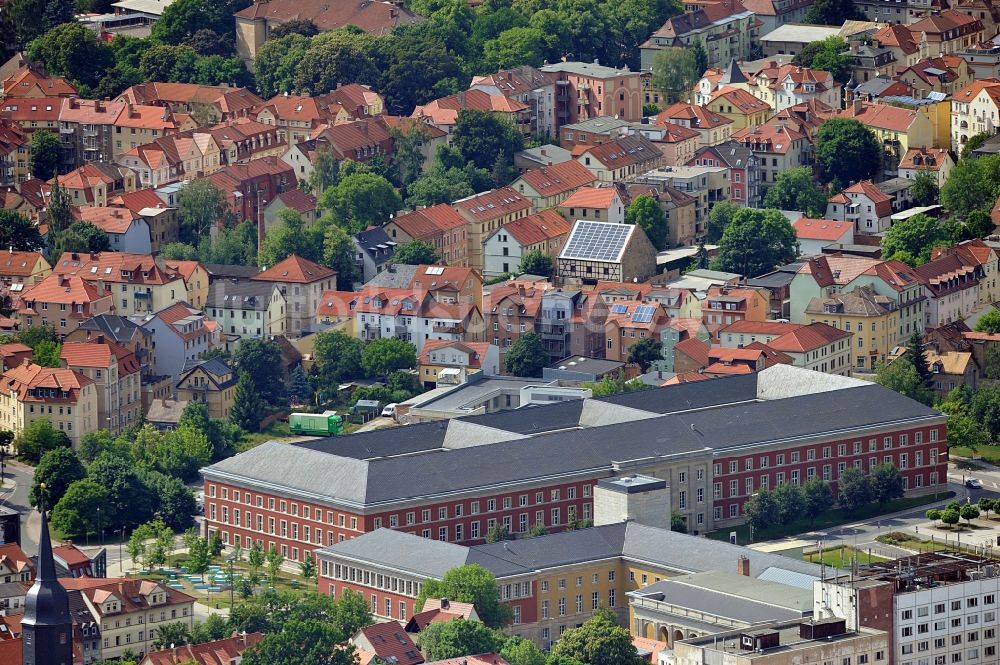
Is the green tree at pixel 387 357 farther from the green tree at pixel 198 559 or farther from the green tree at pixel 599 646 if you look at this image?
the green tree at pixel 599 646

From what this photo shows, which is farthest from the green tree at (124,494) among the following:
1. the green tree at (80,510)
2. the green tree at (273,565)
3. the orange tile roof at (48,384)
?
the orange tile roof at (48,384)

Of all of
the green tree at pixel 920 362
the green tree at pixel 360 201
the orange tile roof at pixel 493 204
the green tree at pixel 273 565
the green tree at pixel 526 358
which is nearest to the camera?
the green tree at pixel 273 565

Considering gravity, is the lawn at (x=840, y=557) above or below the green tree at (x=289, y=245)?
below

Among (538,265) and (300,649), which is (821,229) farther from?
(300,649)

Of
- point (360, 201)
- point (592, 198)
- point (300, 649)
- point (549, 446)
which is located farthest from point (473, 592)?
point (592, 198)

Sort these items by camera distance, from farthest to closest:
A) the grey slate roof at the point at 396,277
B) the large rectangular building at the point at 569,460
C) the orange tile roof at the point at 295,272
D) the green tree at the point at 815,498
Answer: the grey slate roof at the point at 396,277, the orange tile roof at the point at 295,272, the green tree at the point at 815,498, the large rectangular building at the point at 569,460

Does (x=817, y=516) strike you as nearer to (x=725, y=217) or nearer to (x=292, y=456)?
(x=292, y=456)

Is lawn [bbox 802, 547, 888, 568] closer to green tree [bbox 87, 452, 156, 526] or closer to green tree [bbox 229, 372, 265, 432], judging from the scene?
green tree [bbox 87, 452, 156, 526]
